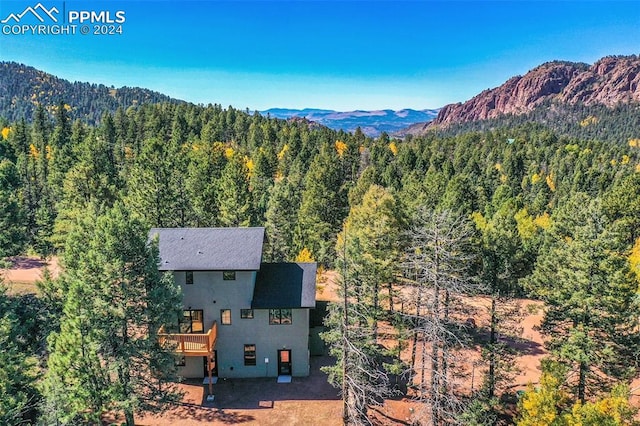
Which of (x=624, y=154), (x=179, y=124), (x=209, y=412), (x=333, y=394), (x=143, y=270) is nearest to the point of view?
(x=143, y=270)

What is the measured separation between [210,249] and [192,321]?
472cm

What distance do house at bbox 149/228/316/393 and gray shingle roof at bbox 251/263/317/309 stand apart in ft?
0.20

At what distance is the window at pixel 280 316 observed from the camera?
2646cm

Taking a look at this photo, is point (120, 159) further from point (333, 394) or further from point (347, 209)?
point (333, 394)

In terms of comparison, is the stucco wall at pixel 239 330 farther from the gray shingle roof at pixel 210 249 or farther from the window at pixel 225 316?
the gray shingle roof at pixel 210 249

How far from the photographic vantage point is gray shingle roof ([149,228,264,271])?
2555 cm

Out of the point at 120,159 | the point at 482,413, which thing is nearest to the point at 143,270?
the point at 482,413

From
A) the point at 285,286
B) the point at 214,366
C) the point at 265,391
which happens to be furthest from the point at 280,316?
the point at 214,366

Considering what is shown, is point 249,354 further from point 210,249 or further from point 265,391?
point 210,249

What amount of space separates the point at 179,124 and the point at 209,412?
257ft

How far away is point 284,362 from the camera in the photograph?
27.2 m

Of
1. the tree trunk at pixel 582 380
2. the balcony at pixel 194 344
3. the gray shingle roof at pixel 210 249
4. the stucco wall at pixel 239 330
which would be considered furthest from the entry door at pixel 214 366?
the tree trunk at pixel 582 380

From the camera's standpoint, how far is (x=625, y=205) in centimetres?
5125

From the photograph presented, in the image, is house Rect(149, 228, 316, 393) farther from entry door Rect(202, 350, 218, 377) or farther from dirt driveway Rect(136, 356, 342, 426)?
dirt driveway Rect(136, 356, 342, 426)
